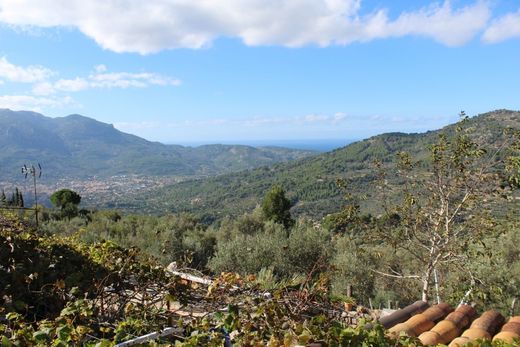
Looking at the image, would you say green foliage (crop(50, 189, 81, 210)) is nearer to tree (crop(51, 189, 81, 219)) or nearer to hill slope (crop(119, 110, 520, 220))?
tree (crop(51, 189, 81, 219))

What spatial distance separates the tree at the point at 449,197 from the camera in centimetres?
1066

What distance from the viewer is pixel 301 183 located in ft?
425

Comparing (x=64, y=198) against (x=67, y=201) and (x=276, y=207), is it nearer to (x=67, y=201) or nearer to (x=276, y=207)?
(x=67, y=201)

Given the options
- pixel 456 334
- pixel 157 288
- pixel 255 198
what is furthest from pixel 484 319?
pixel 255 198

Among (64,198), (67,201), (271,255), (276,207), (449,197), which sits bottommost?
(271,255)

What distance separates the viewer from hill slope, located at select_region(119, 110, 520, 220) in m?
103

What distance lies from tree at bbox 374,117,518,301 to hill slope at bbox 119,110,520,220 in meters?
79.5

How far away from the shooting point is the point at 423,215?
11734 millimetres

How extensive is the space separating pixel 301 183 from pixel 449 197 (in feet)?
388

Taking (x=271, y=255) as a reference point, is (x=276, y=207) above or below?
above

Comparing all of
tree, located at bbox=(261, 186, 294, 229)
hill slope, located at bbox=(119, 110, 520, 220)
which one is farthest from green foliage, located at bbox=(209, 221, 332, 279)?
hill slope, located at bbox=(119, 110, 520, 220)

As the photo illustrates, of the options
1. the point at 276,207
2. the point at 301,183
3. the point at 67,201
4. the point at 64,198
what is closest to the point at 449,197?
the point at 276,207

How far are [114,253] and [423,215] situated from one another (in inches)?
350

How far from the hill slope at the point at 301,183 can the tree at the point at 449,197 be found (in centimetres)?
7953
